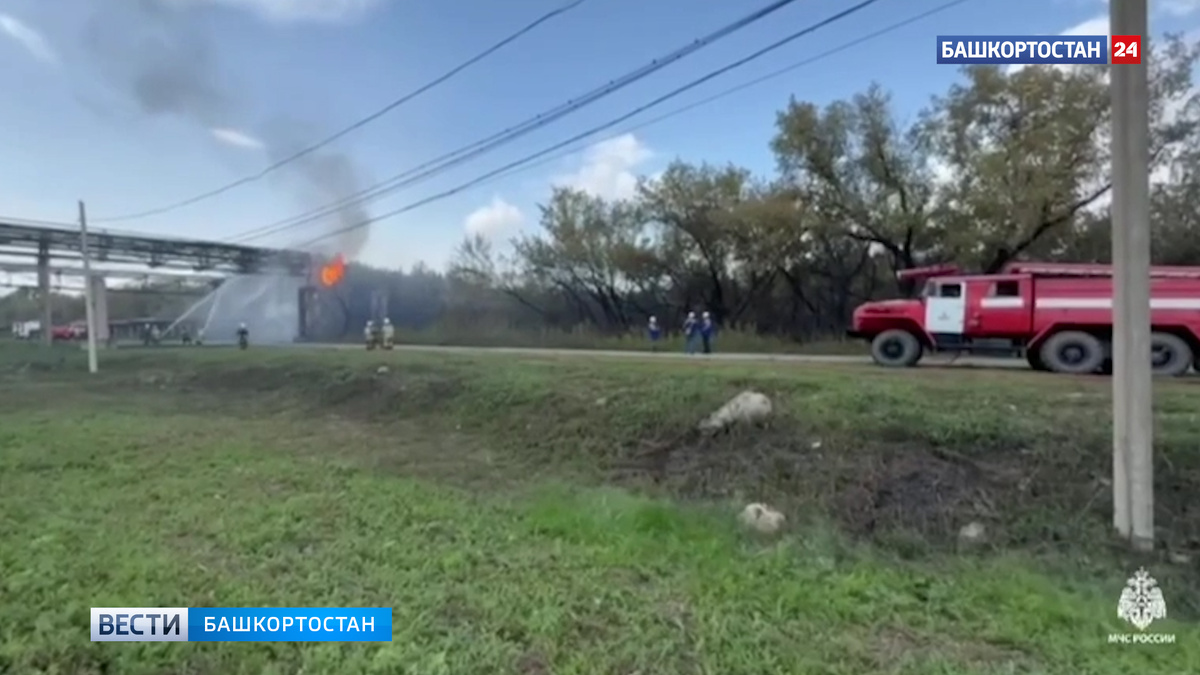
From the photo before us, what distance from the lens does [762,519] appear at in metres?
5.46

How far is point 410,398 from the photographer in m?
11.3

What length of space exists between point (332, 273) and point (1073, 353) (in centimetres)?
3632

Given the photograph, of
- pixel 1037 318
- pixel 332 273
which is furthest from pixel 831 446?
pixel 332 273

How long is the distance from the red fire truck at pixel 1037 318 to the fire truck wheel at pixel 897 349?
0.02 meters

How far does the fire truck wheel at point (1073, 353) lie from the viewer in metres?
10.9

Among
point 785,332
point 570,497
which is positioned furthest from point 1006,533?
point 785,332

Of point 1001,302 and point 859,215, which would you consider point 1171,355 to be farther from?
point 859,215

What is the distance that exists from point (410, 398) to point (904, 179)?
60.2ft

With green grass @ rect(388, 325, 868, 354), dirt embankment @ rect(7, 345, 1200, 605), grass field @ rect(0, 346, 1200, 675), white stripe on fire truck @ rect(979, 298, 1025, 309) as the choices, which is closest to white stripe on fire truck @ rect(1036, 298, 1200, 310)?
white stripe on fire truck @ rect(979, 298, 1025, 309)

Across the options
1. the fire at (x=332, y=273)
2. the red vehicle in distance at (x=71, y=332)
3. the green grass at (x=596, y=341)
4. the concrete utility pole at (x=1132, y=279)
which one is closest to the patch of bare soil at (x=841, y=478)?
the concrete utility pole at (x=1132, y=279)

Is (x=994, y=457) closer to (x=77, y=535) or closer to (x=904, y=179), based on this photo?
(x=77, y=535)

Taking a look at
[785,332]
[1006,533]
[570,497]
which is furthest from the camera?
[785,332]

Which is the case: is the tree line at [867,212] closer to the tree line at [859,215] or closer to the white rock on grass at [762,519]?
the tree line at [859,215]

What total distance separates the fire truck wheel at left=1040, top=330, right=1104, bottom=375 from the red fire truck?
0.04 ft
